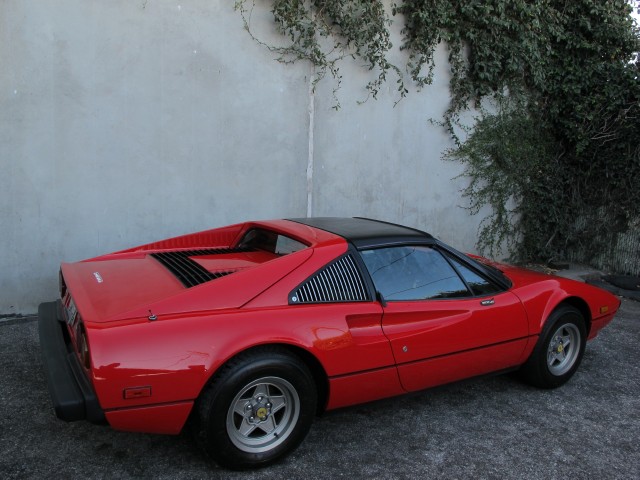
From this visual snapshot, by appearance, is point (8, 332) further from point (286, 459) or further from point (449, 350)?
point (449, 350)

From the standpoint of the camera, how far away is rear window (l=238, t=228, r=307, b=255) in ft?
11.0

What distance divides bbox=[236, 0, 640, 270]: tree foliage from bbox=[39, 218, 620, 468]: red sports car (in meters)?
3.87

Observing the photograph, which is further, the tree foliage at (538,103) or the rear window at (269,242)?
the tree foliage at (538,103)

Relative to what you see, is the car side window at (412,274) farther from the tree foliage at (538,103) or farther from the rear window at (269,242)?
the tree foliage at (538,103)

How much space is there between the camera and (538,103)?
8.20m

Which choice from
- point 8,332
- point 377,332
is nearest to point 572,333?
point 377,332

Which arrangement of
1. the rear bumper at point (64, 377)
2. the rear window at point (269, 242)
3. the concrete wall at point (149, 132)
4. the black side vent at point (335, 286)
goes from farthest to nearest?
the concrete wall at point (149, 132)
the rear window at point (269, 242)
the black side vent at point (335, 286)
the rear bumper at point (64, 377)

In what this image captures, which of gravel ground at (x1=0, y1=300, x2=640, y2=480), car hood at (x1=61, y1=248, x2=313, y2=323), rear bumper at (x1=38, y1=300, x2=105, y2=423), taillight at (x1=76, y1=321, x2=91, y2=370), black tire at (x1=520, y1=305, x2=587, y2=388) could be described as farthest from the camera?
black tire at (x1=520, y1=305, x2=587, y2=388)

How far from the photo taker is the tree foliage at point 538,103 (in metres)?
7.11

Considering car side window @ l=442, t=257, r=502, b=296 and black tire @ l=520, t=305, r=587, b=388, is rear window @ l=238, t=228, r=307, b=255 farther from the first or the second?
black tire @ l=520, t=305, r=587, b=388

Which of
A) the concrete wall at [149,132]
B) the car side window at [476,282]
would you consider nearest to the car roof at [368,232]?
the car side window at [476,282]

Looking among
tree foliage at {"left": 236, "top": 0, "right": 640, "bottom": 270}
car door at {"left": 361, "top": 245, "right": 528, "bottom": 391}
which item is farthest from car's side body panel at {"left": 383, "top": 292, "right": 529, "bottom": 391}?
tree foliage at {"left": 236, "top": 0, "right": 640, "bottom": 270}

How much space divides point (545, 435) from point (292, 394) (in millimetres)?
1660

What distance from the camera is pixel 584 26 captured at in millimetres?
7840
